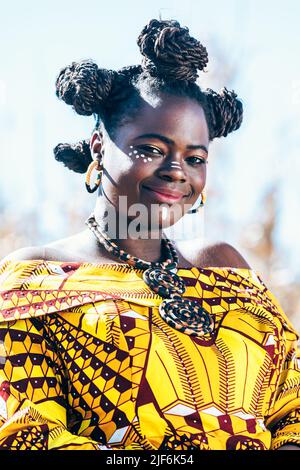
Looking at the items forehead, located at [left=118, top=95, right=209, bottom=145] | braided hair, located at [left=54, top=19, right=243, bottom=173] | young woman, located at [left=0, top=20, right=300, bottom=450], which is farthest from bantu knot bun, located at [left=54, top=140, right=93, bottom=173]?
forehead, located at [left=118, top=95, right=209, bottom=145]

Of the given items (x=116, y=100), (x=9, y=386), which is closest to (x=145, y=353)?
(x=9, y=386)

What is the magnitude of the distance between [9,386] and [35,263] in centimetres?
40

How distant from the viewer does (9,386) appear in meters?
2.46

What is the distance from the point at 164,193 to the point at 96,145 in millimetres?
316

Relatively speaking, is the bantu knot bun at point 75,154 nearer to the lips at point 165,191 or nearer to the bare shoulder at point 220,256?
the lips at point 165,191

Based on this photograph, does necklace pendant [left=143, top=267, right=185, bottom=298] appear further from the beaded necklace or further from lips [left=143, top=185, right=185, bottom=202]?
lips [left=143, top=185, right=185, bottom=202]

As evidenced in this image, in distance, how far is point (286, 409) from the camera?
9.09 feet

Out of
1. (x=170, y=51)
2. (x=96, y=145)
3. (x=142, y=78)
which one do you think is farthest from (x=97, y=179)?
(x=170, y=51)

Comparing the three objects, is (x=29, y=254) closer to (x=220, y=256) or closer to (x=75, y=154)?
(x=75, y=154)

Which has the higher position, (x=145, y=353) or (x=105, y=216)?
(x=105, y=216)

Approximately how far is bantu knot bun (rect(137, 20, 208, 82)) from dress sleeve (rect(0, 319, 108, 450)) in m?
0.89

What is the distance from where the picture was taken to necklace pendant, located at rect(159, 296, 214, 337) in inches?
102

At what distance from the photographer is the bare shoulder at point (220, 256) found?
3020mm

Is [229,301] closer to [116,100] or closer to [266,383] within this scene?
[266,383]
